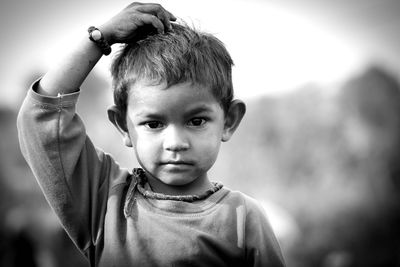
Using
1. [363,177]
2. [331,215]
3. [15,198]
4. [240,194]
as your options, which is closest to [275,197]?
[331,215]

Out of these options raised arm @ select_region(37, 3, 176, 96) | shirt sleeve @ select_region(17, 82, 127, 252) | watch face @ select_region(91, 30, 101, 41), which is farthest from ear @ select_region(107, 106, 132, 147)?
watch face @ select_region(91, 30, 101, 41)

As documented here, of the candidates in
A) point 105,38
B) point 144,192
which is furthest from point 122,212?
point 105,38

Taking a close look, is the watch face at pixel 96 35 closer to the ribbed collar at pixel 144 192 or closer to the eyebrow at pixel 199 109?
the eyebrow at pixel 199 109

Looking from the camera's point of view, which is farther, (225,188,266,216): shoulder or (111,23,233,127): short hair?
(225,188,266,216): shoulder

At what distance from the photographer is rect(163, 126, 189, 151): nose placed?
1.81 metres

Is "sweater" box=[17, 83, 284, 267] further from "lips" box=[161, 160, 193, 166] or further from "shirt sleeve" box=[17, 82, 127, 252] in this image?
"lips" box=[161, 160, 193, 166]

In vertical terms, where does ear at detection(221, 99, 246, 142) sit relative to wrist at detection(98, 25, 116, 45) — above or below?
below

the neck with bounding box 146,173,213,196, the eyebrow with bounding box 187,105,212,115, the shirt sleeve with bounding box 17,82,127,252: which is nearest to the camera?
the shirt sleeve with bounding box 17,82,127,252

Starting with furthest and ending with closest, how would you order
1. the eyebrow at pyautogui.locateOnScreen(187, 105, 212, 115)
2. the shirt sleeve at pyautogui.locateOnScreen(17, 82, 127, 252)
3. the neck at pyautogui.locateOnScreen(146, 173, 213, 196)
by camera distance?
the neck at pyautogui.locateOnScreen(146, 173, 213, 196) < the eyebrow at pyautogui.locateOnScreen(187, 105, 212, 115) < the shirt sleeve at pyautogui.locateOnScreen(17, 82, 127, 252)

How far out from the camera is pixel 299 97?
1426 centimetres

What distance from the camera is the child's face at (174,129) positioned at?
183 centimetres

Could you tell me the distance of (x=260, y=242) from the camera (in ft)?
6.31

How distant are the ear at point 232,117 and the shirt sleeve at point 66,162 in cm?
62

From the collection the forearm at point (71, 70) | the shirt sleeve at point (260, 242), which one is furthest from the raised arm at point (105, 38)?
the shirt sleeve at point (260, 242)
